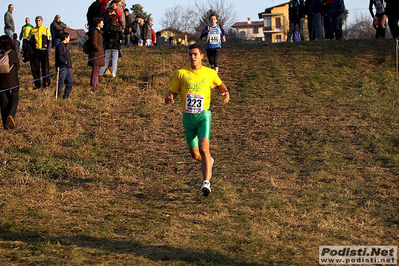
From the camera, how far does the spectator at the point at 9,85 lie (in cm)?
1053

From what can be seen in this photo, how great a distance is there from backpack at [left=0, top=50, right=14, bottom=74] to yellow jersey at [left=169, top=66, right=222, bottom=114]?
4417mm

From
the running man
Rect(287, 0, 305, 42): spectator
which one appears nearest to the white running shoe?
the running man

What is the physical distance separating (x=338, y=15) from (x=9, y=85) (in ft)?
43.4

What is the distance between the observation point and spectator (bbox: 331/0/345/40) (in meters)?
19.0

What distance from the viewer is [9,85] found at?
10.7 meters

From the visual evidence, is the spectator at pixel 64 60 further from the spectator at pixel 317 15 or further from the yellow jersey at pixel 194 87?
the spectator at pixel 317 15

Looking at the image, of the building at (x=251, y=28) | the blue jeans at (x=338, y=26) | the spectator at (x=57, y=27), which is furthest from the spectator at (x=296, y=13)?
the building at (x=251, y=28)

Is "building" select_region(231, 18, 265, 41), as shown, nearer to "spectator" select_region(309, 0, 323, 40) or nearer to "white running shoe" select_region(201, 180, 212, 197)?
"spectator" select_region(309, 0, 323, 40)

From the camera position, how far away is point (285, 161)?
400 inches

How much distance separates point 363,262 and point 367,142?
6.50 m

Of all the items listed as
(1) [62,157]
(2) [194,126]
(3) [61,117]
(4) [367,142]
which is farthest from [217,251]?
(3) [61,117]

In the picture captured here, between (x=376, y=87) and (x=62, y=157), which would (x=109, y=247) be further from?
(x=376, y=87)

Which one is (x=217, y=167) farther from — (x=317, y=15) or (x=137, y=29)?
(x=137, y=29)

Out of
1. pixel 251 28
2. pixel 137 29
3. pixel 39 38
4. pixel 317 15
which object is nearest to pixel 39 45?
pixel 39 38
